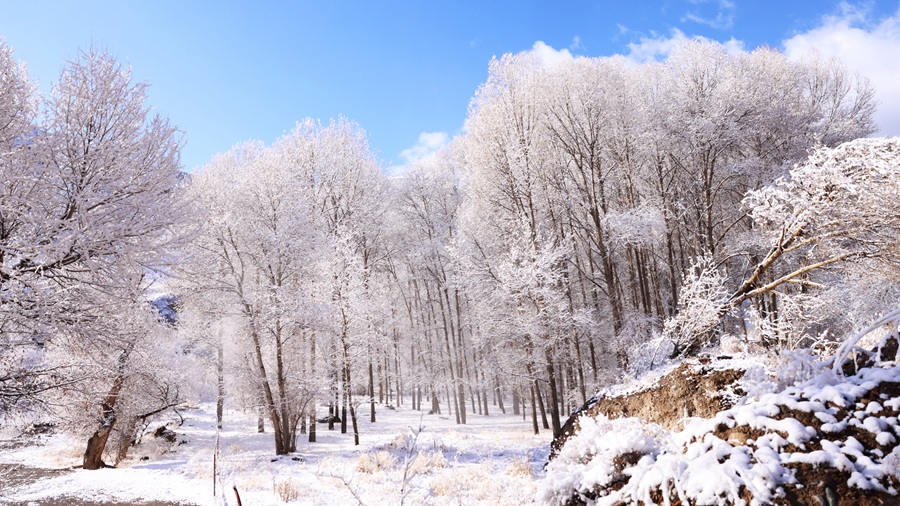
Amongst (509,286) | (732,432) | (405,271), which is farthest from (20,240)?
(405,271)

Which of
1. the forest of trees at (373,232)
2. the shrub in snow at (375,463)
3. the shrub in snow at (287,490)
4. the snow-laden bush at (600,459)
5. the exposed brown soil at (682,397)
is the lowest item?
the shrub in snow at (375,463)

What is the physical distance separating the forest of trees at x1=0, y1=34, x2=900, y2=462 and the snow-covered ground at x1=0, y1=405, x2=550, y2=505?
1513 millimetres

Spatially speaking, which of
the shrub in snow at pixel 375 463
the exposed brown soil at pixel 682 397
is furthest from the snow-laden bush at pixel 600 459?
the shrub in snow at pixel 375 463

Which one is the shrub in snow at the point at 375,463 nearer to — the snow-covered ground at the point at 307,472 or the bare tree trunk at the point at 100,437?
the snow-covered ground at the point at 307,472

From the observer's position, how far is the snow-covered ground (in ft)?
23.8

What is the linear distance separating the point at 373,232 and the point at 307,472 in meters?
14.5

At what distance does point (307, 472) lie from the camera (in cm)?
1031

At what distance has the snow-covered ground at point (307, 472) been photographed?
7258mm

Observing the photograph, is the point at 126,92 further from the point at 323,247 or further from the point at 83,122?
the point at 323,247

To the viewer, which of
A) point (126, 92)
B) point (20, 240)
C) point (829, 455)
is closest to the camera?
point (829, 455)

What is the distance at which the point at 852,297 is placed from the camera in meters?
12.1

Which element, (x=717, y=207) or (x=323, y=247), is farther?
(x=717, y=207)

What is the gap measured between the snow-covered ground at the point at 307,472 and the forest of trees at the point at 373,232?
4.96 feet

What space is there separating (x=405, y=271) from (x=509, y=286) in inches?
650
